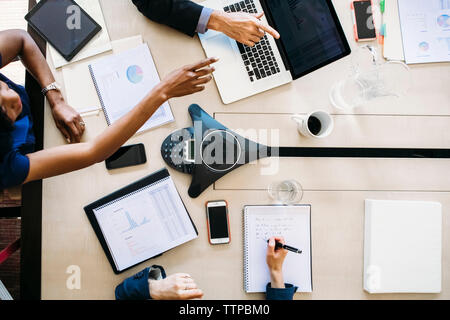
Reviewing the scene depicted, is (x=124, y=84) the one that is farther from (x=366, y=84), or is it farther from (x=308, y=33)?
(x=366, y=84)

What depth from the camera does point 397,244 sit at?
3.66ft

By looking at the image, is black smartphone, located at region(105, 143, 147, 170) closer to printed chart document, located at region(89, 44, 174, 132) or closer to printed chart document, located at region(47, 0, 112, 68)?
printed chart document, located at region(89, 44, 174, 132)

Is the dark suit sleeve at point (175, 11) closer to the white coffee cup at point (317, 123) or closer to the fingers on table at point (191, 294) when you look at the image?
the white coffee cup at point (317, 123)

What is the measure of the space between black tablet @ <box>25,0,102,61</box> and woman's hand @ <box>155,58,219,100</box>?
367 millimetres

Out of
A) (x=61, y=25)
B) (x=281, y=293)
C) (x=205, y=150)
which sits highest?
(x=61, y=25)

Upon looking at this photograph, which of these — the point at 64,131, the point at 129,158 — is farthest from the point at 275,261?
the point at 64,131

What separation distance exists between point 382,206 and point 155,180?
2.51 ft

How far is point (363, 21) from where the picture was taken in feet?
3.84

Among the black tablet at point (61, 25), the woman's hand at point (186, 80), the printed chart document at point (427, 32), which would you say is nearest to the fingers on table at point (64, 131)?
the black tablet at point (61, 25)

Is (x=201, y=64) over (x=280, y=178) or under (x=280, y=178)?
over

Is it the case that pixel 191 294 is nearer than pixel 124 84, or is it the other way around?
pixel 191 294

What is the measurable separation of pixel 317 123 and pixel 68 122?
0.82 m

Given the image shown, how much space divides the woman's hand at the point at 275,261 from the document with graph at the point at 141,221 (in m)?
0.25

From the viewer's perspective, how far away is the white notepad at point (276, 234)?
111 cm
